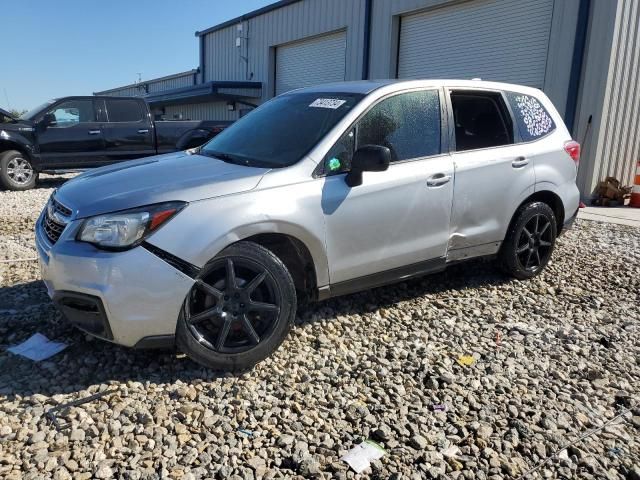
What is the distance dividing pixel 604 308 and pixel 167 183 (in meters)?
3.67

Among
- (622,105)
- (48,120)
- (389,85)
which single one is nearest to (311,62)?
(48,120)

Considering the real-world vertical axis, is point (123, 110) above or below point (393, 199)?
above

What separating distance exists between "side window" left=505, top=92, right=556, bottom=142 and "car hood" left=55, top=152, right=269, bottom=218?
8.56 ft

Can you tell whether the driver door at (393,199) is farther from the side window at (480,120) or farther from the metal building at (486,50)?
the metal building at (486,50)

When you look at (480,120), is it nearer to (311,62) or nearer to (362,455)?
(362,455)

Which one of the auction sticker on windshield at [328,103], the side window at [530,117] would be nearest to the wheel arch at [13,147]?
the auction sticker on windshield at [328,103]

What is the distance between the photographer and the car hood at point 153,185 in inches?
116

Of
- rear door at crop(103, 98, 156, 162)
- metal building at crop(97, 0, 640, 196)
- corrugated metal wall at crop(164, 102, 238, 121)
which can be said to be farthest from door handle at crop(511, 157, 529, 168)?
corrugated metal wall at crop(164, 102, 238, 121)

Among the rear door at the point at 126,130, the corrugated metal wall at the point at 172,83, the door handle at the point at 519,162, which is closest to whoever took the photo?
the door handle at the point at 519,162

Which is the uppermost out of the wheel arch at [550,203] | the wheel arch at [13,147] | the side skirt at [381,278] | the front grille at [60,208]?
the front grille at [60,208]

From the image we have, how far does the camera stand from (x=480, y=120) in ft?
14.5

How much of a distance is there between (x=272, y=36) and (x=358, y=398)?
17.3 meters

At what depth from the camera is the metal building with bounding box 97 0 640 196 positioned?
31.0ft

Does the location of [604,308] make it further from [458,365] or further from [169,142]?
[169,142]
